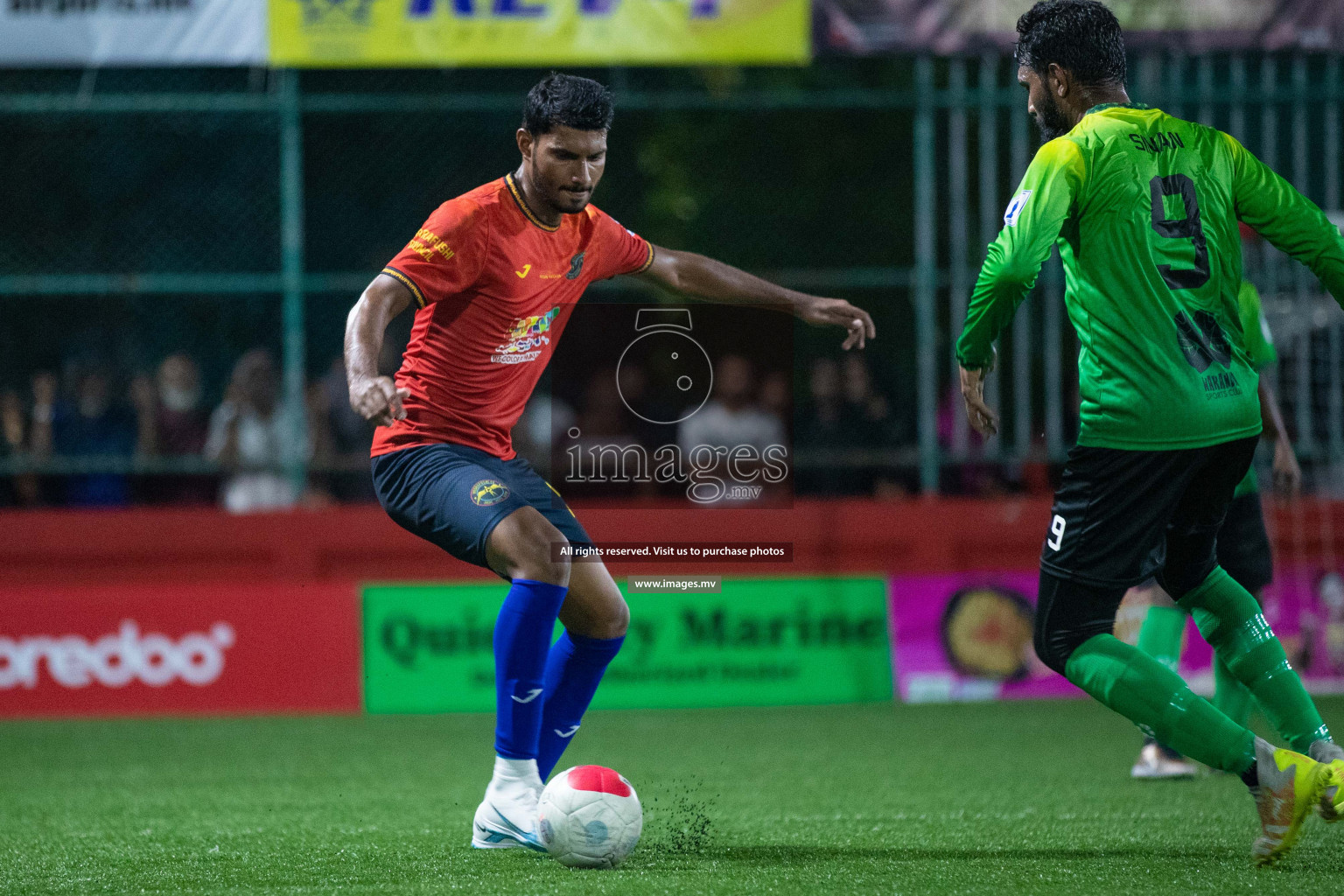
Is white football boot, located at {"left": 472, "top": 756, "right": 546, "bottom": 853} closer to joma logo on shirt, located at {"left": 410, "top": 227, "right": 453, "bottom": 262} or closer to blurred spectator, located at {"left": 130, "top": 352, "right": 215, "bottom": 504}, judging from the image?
joma logo on shirt, located at {"left": 410, "top": 227, "right": 453, "bottom": 262}

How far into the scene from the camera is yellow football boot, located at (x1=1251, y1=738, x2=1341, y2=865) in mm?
4074

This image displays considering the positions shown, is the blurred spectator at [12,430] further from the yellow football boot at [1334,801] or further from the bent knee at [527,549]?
the yellow football boot at [1334,801]

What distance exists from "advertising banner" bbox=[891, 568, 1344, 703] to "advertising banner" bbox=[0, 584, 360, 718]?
10.9 ft

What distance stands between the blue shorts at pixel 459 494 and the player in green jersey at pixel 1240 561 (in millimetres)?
2569

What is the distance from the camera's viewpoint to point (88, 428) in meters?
10.4

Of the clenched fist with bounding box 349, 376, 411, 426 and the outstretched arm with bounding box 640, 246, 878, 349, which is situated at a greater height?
the outstretched arm with bounding box 640, 246, 878, 349

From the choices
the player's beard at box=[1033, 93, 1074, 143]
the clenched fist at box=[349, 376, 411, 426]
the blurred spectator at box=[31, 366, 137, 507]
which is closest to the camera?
the clenched fist at box=[349, 376, 411, 426]

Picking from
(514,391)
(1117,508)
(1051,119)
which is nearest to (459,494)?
(514,391)

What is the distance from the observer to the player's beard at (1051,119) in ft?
14.5

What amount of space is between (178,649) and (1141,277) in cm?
704

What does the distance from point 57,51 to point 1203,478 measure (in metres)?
8.11

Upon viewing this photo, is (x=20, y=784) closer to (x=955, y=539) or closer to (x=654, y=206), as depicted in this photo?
(x=955, y=539)

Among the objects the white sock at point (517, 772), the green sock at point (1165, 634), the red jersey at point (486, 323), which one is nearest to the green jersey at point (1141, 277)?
the red jersey at point (486, 323)

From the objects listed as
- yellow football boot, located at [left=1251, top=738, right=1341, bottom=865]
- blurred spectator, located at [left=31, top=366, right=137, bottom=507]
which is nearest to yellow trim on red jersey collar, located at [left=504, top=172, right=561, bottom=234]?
yellow football boot, located at [left=1251, top=738, right=1341, bottom=865]
